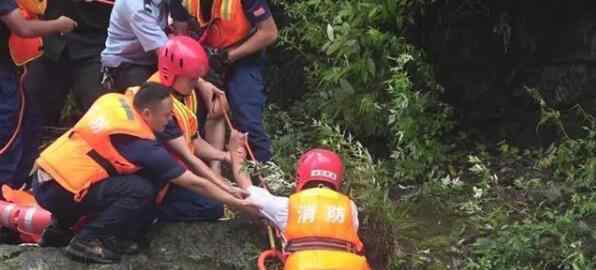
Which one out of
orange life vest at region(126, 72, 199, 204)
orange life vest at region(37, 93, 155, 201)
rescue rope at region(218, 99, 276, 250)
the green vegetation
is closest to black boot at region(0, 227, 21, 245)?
orange life vest at region(37, 93, 155, 201)

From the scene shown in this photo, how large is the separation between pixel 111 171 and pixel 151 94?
46cm

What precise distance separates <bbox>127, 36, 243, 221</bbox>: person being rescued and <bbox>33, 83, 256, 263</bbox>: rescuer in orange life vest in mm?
172

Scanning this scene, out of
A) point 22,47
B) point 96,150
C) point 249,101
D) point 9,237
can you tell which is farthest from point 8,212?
point 249,101

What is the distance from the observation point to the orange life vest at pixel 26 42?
245 inches

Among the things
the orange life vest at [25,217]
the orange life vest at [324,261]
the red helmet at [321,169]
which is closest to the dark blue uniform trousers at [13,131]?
the orange life vest at [25,217]

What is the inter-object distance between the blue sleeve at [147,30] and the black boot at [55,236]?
1079 millimetres

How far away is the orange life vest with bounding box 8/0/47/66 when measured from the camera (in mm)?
6227

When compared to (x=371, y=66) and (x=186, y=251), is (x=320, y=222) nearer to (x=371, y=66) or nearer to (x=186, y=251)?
(x=186, y=251)

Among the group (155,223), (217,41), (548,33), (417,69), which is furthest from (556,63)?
(155,223)

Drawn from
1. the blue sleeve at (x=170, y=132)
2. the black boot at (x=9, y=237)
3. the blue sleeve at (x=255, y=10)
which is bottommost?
the black boot at (x=9, y=237)

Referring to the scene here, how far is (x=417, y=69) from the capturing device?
7285 mm

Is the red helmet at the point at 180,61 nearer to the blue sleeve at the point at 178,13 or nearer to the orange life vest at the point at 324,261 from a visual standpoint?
the blue sleeve at the point at 178,13

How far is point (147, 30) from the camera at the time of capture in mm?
6008

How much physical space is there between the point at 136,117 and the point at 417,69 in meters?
2.37
